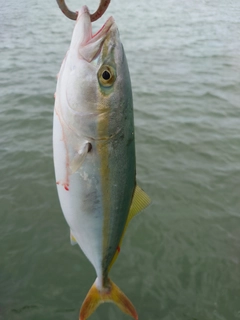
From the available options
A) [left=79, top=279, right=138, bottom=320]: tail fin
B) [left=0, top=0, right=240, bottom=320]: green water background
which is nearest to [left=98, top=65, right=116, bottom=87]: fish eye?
[left=79, top=279, right=138, bottom=320]: tail fin

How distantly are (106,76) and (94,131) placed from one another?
289mm

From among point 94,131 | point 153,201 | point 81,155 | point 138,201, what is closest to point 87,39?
point 94,131

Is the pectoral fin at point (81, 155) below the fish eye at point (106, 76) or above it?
below

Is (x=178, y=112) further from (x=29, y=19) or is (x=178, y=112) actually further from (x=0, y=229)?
(x=29, y=19)

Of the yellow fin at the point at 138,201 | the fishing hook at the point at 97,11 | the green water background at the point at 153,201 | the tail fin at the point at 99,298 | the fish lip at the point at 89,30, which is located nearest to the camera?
the fish lip at the point at 89,30

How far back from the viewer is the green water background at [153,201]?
3.88 metres

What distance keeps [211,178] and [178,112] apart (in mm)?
2379

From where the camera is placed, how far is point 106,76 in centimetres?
173

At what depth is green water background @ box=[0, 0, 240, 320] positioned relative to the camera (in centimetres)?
388

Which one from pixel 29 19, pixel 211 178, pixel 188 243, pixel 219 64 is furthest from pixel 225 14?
pixel 188 243

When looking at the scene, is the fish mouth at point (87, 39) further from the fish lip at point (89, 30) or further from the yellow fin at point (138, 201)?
the yellow fin at point (138, 201)

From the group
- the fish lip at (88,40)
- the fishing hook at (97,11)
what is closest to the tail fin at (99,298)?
the fish lip at (88,40)

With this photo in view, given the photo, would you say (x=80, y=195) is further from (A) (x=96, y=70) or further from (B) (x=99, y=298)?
(B) (x=99, y=298)

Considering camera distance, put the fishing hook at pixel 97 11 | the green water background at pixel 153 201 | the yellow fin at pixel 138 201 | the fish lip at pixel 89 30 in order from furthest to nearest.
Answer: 1. the green water background at pixel 153 201
2. the yellow fin at pixel 138 201
3. the fishing hook at pixel 97 11
4. the fish lip at pixel 89 30
